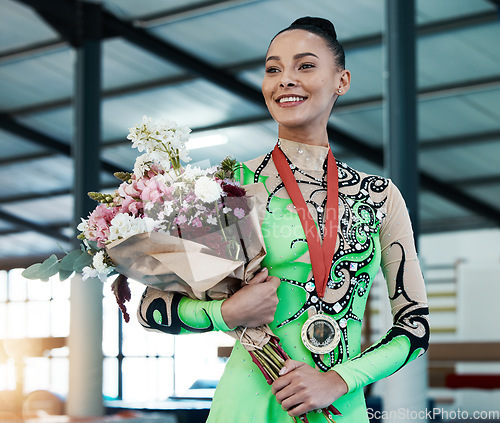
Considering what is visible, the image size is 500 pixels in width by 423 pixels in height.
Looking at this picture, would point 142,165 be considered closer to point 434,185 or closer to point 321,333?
point 321,333

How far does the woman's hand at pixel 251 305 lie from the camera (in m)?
1.25

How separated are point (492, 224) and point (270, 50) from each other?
11.8 metres

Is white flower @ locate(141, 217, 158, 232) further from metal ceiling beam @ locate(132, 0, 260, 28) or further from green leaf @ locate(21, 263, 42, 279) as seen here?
metal ceiling beam @ locate(132, 0, 260, 28)

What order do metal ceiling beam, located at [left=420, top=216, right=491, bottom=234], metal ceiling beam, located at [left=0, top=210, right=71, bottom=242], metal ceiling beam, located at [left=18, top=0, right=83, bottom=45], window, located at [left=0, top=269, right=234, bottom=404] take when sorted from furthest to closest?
metal ceiling beam, located at [left=0, top=210, right=71, bottom=242], metal ceiling beam, located at [left=420, top=216, right=491, bottom=234], metal ceiling beam, located at [left=18, top=0, right=83, bottom=45], window, located at [left=0, top=269, right=234, bottom=404]

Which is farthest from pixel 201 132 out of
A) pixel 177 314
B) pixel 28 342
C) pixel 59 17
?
pixel 177 314

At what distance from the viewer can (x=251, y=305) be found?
49.2 inches

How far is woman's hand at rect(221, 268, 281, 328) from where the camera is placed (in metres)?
1.25

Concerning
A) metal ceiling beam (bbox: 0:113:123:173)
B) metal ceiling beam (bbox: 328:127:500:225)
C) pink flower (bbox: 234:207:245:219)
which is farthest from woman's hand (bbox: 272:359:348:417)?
metal ceiling beam (bbox: 0:113:123:173)

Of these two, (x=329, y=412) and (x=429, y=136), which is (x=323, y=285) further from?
(x=429, y=136)

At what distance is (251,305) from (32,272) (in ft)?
1.41

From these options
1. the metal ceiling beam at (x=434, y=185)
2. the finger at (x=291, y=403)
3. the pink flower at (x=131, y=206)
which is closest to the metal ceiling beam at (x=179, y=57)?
the metal ceiling beam at (x=434, y=185)

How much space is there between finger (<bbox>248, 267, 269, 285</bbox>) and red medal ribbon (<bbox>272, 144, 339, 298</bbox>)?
0.10 metres

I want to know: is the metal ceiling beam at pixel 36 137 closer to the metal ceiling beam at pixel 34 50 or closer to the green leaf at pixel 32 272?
the metal ceiling beam at pixel 34 50

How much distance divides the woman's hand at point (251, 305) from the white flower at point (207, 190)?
0.17m
